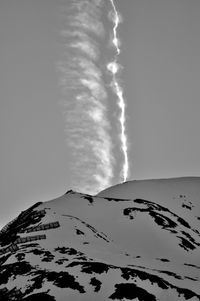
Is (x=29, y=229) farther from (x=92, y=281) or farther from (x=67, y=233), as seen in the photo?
(x=92, y=281)

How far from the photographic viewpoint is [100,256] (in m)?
127

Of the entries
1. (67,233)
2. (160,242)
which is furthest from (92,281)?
(160,242)

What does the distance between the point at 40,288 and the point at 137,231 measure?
84857 millimetres

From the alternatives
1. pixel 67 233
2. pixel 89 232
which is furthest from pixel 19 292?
pixel 89 232

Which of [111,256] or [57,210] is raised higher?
[57,210]

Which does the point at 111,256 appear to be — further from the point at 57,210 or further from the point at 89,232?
the point at 57,210

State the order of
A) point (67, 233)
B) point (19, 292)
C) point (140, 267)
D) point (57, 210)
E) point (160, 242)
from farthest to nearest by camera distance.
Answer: point (57, 210) → point (160, 242) → point (67, 233) → point (140, 267) → point (19, 292)

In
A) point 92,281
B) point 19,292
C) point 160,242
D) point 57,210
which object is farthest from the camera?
point 57,210

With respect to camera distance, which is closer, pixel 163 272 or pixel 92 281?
pixel 92 281

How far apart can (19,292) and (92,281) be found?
17848mm

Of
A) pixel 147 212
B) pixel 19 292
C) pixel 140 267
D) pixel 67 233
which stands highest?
pixel 147 212

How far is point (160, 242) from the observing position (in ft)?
552

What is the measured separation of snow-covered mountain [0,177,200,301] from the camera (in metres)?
98.6

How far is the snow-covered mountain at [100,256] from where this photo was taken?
98.6m
